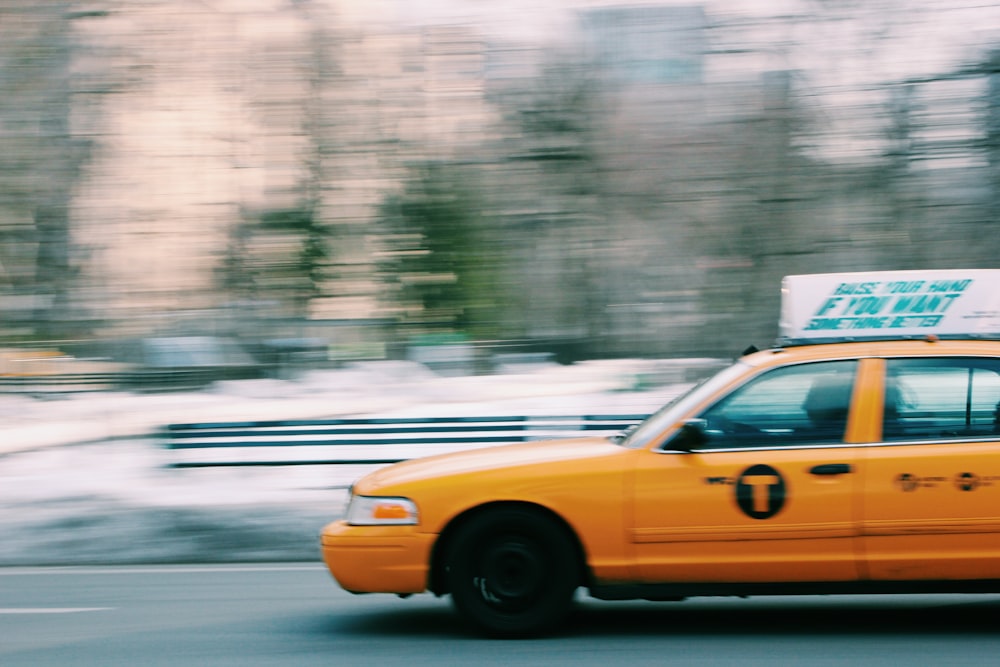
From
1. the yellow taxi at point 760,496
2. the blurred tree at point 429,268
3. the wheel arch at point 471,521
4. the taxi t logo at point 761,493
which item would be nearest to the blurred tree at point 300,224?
the blurred tree at point 429,268

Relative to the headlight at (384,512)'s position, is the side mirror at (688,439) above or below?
above

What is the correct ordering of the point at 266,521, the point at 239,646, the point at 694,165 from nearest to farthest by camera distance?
the point at 239,646
the point at 266,521
the point at 694,165

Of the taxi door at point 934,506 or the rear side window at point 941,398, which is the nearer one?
the taxi door at point 934,506

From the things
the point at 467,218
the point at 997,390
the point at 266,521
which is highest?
the point at 467,218

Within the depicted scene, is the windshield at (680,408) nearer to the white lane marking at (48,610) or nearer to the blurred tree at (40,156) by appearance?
the white lane marking at (48,610)

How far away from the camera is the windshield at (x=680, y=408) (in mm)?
5973

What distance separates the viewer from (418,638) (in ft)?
20.2

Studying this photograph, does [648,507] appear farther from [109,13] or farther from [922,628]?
[109,13]

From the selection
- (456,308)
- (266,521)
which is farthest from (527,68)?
(266,521)

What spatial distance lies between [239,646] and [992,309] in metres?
4.01

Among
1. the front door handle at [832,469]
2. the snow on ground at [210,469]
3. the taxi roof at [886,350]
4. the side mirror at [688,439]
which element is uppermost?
the taxi roof at [886,350]

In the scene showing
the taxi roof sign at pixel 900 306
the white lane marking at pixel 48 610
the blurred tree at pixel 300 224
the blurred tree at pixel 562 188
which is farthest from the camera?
the blurred tree at pixel 300 224

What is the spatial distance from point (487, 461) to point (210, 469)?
838 centimetres

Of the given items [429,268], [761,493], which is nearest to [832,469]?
[761,493]
